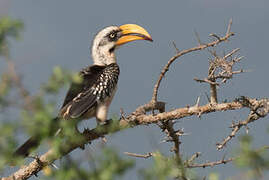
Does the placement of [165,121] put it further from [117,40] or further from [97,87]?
[117,40]

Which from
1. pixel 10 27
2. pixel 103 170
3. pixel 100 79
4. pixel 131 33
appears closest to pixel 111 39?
pixel 131 33

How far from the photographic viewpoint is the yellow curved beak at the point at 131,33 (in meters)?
7.75

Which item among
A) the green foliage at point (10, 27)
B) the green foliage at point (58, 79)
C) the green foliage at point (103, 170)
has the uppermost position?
the green foliage at point (10, 27)

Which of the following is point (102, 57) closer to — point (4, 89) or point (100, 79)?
point (100, 79)

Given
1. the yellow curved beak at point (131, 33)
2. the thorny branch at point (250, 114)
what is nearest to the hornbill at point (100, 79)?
the yellow curved beak at point (131, 33)

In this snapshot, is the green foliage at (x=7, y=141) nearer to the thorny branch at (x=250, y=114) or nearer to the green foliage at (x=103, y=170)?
the green foliage at (x=103, y=170)

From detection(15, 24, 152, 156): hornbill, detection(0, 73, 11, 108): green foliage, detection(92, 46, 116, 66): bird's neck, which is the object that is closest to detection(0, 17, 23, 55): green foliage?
detection(0, 73, 11, 108): green foliage

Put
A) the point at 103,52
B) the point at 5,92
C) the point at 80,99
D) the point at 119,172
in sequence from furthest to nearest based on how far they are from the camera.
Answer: the point at 103,52, the point at 80,99, the point at 5,92, the point at 119,172

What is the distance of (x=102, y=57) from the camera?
25.7ft

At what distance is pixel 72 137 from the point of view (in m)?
2.45

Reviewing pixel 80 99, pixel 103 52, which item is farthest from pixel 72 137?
pixel 103 52

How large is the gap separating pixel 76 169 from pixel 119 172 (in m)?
0.24

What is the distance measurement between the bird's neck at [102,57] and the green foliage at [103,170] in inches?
211

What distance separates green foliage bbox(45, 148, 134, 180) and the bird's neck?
5358 millimetres
